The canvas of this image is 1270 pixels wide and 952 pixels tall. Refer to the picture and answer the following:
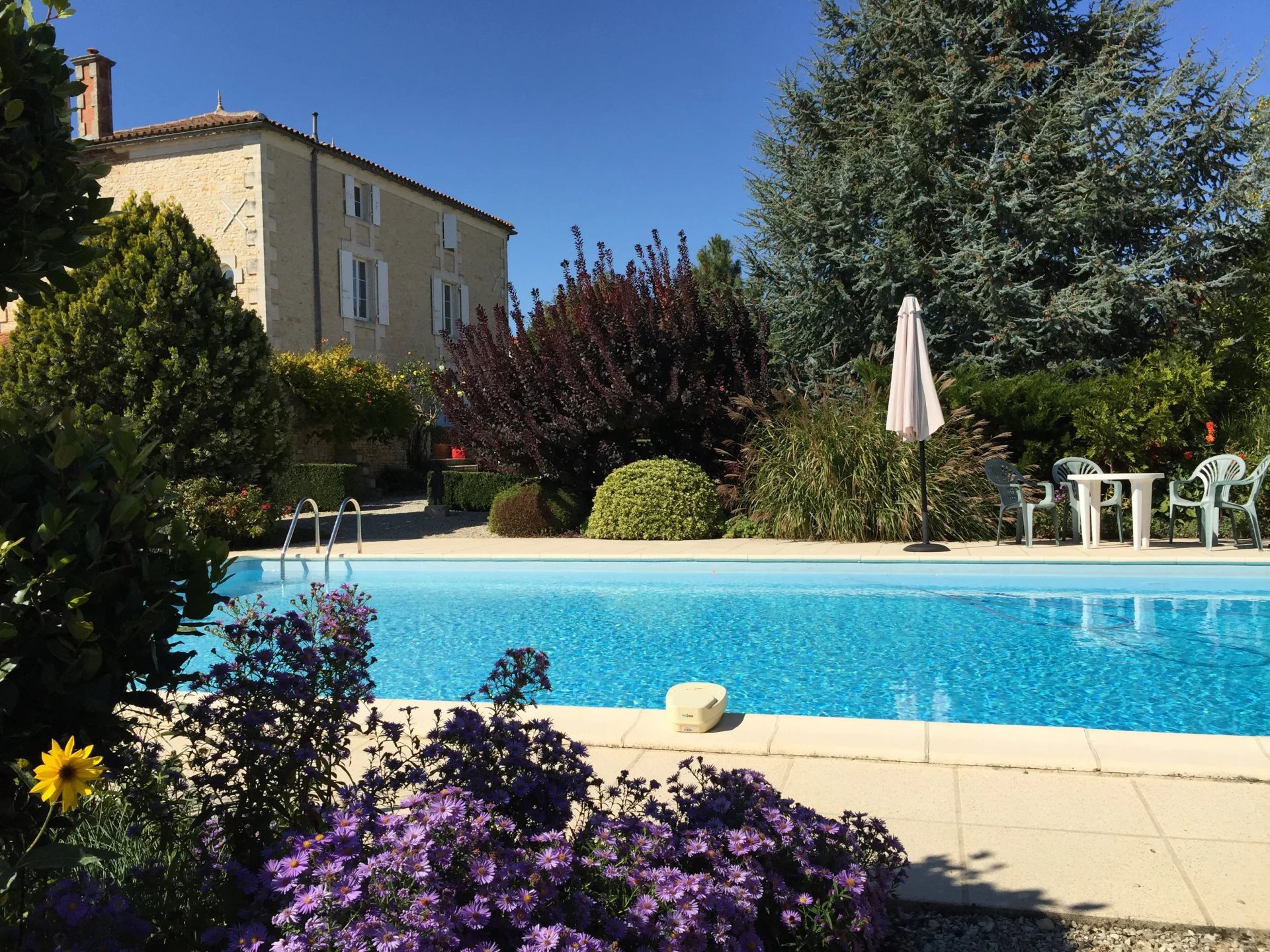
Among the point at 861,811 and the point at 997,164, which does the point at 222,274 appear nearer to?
the point at 997,164

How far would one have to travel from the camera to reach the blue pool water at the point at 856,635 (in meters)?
5.47

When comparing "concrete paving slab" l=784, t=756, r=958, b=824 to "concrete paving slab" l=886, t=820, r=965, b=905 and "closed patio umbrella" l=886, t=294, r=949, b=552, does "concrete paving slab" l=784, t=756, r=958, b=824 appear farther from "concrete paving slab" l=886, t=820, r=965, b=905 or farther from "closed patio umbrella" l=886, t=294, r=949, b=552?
"closed patio umbrella" l=886, t=294, r=949, b=552

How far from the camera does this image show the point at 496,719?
2.23 meters

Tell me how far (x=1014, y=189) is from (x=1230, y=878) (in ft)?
38.5

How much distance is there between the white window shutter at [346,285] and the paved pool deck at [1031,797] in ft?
56.3

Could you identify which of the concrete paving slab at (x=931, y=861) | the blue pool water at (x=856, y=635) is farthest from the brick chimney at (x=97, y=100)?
the concrete paving slab at (x=931, y=861)

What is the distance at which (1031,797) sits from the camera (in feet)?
10.4

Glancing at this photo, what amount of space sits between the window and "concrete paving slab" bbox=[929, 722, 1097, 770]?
63.1 ft

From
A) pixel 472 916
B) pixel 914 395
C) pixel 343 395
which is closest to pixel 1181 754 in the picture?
pixel 472 916

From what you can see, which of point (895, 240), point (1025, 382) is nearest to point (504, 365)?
point (895, 240)

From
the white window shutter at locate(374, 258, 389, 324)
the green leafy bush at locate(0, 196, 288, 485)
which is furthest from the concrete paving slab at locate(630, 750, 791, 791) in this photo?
the white window shutter at locate(374, 258, 389, 324)

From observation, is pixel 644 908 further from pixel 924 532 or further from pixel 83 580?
pixel 924 532

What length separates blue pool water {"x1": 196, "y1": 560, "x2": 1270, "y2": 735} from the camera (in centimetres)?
547

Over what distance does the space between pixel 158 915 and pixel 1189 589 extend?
29.2 ft
